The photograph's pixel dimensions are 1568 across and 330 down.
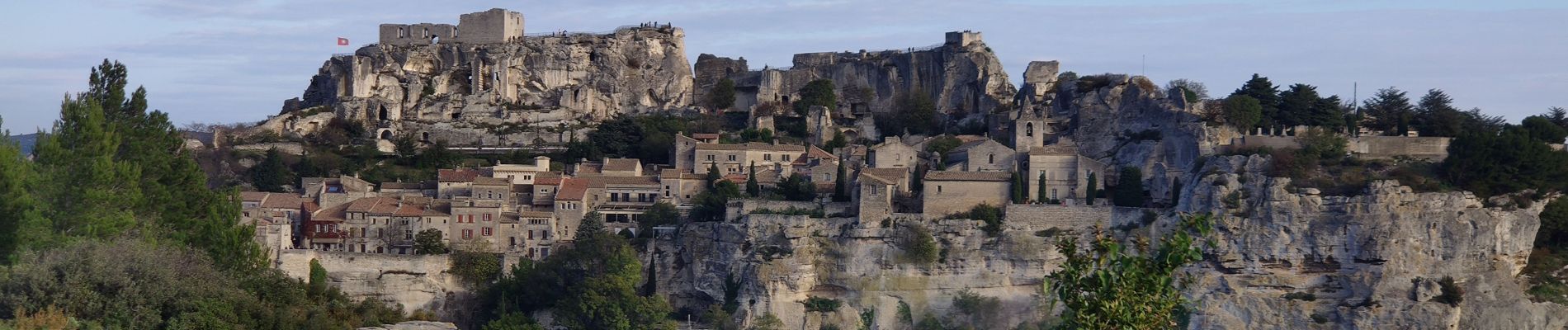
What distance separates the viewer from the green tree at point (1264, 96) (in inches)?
2351

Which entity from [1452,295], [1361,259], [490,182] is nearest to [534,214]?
[490,182]

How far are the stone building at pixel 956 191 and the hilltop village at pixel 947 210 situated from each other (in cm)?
6

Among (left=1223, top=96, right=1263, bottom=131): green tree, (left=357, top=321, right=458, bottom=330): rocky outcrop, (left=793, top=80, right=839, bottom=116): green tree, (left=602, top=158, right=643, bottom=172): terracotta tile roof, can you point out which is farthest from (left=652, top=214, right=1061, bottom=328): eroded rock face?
(left=793, top=80, right=839, bottom=116): green tree

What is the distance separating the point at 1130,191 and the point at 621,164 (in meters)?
15.9

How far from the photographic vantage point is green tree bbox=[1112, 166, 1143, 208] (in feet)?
180

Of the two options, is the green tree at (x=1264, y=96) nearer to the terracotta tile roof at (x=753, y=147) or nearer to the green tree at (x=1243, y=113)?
the green tree at (x=1243, y=113)

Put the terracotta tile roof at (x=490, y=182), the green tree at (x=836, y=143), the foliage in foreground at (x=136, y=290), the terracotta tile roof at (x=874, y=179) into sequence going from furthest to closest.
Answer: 1. the green tree at (x=836, y=143)
2. the terracotta tile roof at (x=490, y=182)
3. the terracotta tile roof at (x=874, y=179)
4. the foliage in foreground at (x=136, y=290)

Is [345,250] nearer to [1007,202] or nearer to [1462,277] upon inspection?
[1007,202]

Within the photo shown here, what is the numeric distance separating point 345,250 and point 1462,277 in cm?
2972

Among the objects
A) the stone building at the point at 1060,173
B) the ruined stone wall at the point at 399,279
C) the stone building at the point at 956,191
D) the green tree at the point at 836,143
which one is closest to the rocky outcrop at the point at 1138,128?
the stone building at the point at 1060,173

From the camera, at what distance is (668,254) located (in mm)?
55094

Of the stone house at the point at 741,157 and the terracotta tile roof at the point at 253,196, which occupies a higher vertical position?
the stone house at the point at 741,157

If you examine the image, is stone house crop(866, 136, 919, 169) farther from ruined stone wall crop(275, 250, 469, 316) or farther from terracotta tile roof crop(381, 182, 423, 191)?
terracotta tile roof crop(381, 182, 423, 191)

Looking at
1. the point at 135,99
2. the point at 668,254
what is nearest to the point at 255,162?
the point at 668,254
